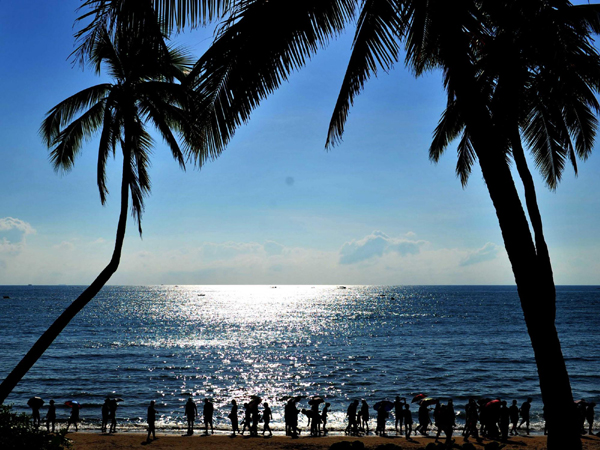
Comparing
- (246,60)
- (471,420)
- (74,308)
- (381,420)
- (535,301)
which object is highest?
(246,60)

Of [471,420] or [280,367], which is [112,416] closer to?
[471,420]

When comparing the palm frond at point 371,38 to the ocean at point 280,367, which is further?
the ocean at point 280,367

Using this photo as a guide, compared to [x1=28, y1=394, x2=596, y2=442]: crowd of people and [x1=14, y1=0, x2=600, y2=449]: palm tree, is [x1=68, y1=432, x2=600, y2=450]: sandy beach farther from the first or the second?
[x1=14, y1=0, x2=600, y2=449]: palm tree

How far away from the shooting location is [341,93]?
7.06 metres

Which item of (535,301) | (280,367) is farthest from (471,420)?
(280,367)

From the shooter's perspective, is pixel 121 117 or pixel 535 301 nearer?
pixel 535 301

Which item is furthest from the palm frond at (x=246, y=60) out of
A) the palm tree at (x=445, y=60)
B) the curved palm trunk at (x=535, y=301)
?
the curved palm trunk at (x=535, y=301)

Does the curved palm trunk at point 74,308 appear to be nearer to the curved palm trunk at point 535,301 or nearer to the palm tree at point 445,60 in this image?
the palm tree at point 445,60

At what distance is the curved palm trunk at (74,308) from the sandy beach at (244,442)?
10.4 m

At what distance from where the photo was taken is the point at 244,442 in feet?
65.2

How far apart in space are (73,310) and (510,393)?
1255 inches

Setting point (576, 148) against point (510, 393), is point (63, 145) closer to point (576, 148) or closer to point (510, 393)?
point (576, 148)

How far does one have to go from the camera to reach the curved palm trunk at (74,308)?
9266mm

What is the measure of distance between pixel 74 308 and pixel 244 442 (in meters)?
12.8
